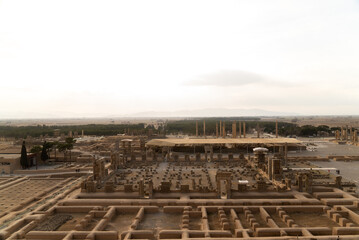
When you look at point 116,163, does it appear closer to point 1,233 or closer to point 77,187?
point 77,187

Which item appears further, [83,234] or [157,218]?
[157,218]

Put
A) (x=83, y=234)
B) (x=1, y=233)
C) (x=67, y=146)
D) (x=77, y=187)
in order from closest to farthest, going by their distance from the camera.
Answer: (x=83, y=234) → (x=1, y=233) → (x=77, y=187) → (x=67, y=146)

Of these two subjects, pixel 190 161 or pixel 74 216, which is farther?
pixel 190 161

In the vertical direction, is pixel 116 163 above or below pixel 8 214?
above

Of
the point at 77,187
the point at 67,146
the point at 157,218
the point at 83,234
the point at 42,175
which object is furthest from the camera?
the point at 67,146


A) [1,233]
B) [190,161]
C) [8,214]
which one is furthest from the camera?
[190,161]

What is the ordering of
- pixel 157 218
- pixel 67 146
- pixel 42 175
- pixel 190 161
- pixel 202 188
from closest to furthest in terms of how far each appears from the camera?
pixel 157 218
pixel 202 188
pixel 42 175
pixel 190 161
pixel 67 146

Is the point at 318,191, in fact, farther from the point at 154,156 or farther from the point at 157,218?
the point at 154,156

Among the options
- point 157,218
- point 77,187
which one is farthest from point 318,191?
point 77,187

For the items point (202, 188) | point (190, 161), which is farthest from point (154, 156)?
point (202, 188)
